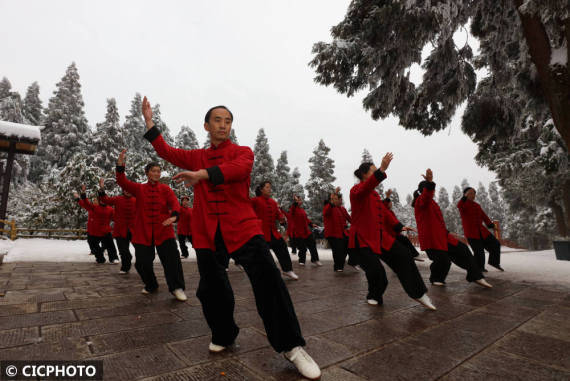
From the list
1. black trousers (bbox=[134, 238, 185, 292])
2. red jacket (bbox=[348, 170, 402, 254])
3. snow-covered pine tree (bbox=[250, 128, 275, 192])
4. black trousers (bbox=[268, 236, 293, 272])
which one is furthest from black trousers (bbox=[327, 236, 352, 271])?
snow-covered pine tree (bbox=[250, 128, 275, 192])

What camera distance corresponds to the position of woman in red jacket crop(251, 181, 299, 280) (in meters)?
6.94

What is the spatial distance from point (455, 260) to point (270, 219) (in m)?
4.11

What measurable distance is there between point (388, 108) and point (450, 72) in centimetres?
201

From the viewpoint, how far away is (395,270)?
4.30 m

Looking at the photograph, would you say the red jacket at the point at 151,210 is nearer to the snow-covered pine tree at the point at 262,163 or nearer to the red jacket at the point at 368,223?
the red jacket at the point at 368,223

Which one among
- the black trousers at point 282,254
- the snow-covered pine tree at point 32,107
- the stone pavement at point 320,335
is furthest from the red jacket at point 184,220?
the snow-covered pine tree at point 32,107

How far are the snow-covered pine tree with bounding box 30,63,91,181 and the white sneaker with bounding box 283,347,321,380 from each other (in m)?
34.1

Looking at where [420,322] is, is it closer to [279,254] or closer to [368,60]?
[279,254]

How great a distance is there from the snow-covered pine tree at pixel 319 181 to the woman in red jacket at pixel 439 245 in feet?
82.7

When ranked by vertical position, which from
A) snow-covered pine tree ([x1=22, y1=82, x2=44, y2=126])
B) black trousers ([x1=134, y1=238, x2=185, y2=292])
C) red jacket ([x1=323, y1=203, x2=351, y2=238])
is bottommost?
black trousers ([x1=134, y1=238, x2=185, y2=292])

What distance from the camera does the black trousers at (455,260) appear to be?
5410 millimetres

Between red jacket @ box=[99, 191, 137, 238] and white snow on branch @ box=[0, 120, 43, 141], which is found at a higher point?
white snow on branch @ box=[0, 120, 43, 141]

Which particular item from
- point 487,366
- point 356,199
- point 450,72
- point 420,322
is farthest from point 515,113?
point 487,366

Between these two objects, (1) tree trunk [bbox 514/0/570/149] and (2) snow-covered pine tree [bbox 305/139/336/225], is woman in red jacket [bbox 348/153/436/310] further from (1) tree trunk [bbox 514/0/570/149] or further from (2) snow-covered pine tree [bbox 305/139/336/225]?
(2) snow-covered pine tree [bbox 305/139/336/225]
